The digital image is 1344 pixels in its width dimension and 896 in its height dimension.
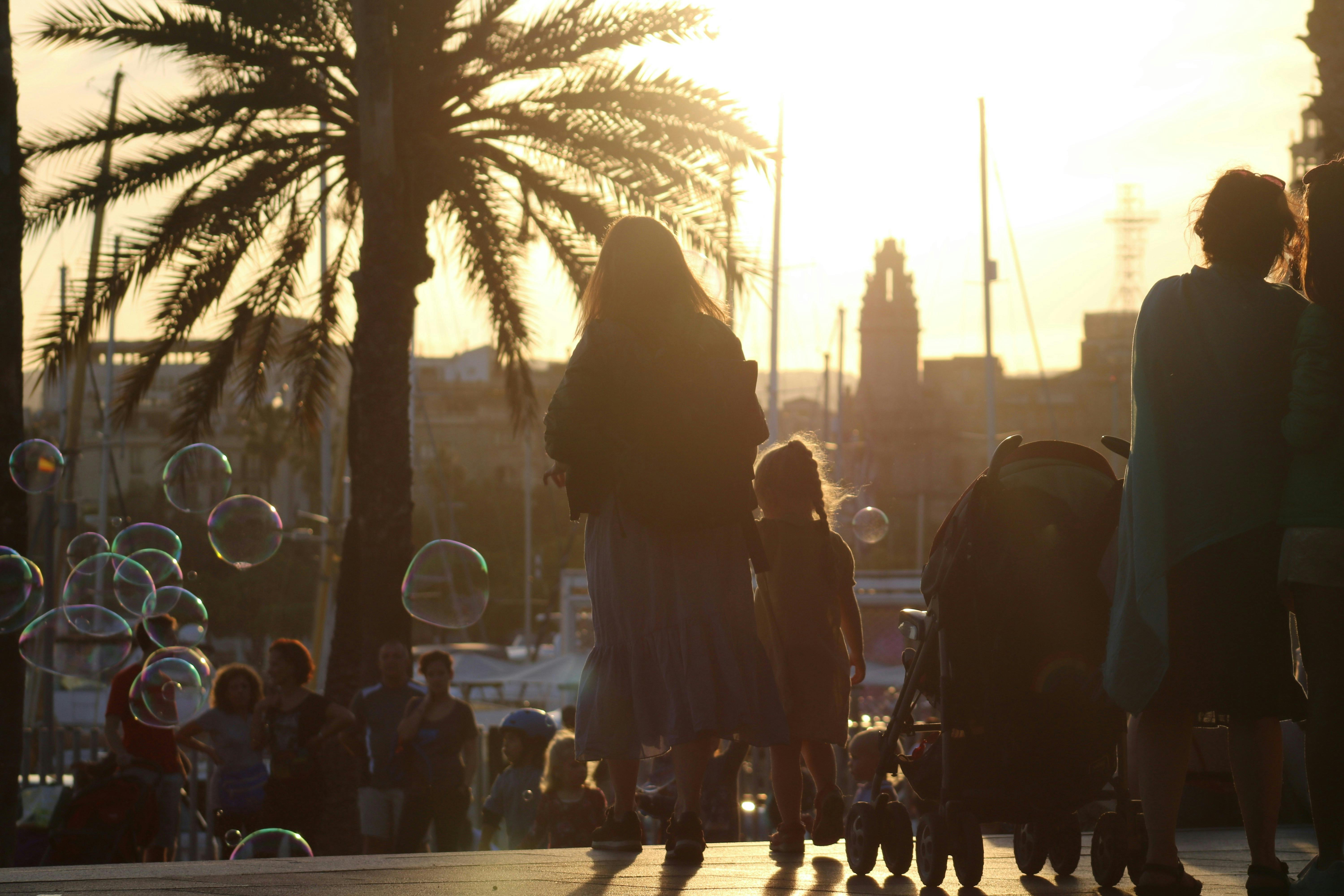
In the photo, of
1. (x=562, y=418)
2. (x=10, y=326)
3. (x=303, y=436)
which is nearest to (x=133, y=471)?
(x=303, y=436)

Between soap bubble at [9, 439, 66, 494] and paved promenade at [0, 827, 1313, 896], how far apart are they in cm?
465

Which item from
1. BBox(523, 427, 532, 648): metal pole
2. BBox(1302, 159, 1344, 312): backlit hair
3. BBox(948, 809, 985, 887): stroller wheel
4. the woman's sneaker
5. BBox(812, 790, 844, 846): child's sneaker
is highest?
BBox(1302, 159, 1344, 312): backlit hair

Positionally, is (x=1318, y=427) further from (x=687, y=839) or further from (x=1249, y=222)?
(x=687, y=839)

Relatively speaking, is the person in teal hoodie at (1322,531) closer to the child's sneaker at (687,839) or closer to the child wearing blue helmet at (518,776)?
the child's sneaker at (687,839)

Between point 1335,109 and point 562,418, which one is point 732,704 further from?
point 1335,109

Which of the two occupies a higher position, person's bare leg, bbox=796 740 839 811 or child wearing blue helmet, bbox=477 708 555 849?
person's bare leg, bbox=796 740 839 811

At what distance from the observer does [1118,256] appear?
125m

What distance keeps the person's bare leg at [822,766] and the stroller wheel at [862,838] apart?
93 cm

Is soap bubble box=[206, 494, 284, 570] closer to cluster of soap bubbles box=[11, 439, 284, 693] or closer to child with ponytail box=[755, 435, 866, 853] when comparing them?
cluster of soap bubbles box=[11, 439, 284, 693]

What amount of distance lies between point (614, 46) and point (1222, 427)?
8.71 metres

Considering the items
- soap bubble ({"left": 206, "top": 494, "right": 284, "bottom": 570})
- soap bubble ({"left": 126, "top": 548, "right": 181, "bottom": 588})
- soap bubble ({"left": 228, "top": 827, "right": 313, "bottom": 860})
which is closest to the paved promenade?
soap bubble ({"left": 228, "top": 827, "right": 313, "bottom": 860})

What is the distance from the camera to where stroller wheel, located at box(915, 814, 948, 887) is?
13.1 feet

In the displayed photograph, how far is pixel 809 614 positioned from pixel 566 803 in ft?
10.2

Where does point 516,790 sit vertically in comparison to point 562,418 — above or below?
below
